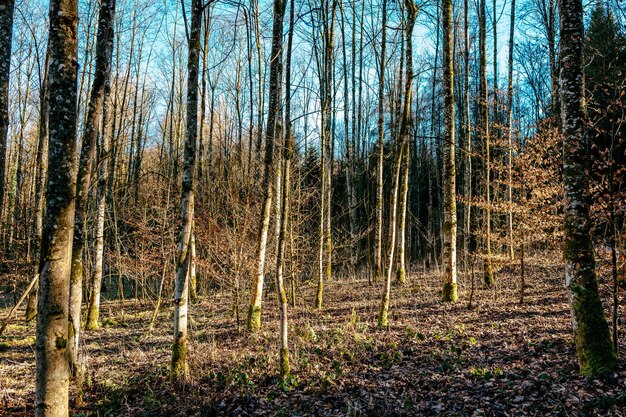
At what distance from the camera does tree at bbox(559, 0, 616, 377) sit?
447 cm

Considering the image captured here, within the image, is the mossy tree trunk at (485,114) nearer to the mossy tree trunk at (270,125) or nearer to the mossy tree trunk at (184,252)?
the mossy tree trunk at (270,125)

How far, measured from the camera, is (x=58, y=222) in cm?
294

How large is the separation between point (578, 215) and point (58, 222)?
545cm

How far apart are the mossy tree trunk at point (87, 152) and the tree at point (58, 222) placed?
2033 mm

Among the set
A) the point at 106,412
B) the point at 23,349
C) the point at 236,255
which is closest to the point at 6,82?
the point at 106,412

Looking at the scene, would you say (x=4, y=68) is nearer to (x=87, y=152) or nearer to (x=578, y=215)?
(x=87, y=152)

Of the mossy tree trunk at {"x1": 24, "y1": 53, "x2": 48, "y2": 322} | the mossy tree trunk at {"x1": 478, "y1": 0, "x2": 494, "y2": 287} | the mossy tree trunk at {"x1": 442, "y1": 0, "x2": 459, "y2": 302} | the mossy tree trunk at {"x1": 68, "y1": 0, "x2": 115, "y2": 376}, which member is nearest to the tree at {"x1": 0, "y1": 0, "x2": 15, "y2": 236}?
the mossy tree trunk at {"x1": 68, "y1": 0, "x2": 115, "y2": 376}

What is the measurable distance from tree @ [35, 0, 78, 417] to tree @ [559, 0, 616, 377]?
5.33 m

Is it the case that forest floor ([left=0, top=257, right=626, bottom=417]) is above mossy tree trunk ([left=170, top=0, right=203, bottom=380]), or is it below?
below

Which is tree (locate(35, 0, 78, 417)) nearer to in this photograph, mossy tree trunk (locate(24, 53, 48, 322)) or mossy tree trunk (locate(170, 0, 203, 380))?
mossy tree trunk (locate(170, 0, 203, 380))

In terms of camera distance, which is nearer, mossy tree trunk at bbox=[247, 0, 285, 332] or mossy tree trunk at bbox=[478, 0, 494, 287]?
mossy tree trunk at bbox=[247, 0, 285, 332]

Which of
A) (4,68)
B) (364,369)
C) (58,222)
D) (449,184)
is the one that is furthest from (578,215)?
(4,68)

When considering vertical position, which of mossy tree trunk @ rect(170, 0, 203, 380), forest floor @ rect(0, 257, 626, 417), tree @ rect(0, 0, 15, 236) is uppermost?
tree @ rect(0, 0, 15, 236)

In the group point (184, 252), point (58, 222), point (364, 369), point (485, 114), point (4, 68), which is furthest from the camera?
point (485, 114)
